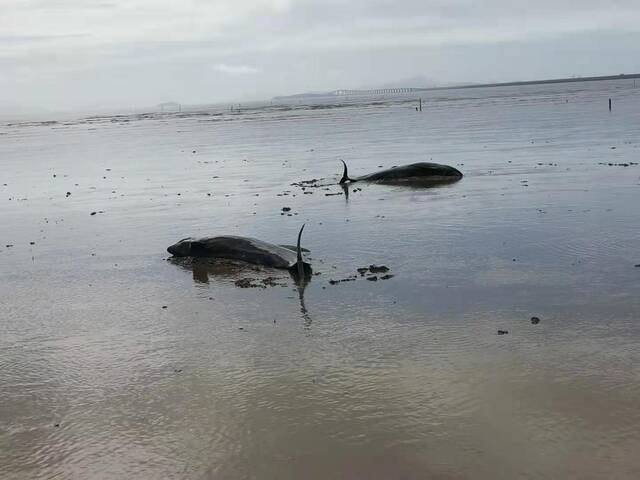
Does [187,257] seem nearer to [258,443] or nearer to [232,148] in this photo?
[258,443]

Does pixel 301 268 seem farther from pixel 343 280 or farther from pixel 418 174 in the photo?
pixel 418 174

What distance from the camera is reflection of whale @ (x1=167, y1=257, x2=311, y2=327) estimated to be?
40.5 ft

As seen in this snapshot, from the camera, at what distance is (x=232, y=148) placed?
44188 mm

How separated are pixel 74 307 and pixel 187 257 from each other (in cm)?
332

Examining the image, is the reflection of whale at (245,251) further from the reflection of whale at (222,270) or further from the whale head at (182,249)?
the reflection of whale at (222,270)

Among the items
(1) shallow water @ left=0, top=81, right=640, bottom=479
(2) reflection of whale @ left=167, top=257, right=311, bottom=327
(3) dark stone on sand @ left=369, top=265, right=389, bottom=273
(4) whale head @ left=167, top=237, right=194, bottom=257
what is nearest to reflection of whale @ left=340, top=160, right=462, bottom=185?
(1) shallow water @ left=0, top=81, right=640, bottom=479

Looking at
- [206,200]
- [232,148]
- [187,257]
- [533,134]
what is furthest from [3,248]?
[533,134]

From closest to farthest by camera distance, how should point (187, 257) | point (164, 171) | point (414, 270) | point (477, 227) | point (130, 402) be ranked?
point (130, 402)
point (414, 270)
point (187, 257)
point (477, 227)
point (164, 171)

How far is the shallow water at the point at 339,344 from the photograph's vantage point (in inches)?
256

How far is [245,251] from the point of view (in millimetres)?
13734

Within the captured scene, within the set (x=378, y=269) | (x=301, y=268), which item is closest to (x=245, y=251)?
(x=301, y=268)

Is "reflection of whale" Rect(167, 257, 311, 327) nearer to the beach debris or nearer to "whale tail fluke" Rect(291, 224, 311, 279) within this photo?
"whale tail fluke" Rect(291, 224, 311, 279)

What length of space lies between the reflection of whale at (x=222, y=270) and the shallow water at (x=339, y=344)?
0.33 ft

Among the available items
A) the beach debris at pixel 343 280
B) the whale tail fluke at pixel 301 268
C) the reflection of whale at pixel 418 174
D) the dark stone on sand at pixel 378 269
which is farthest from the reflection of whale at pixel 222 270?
the reflection of whale at pixel 418 174
